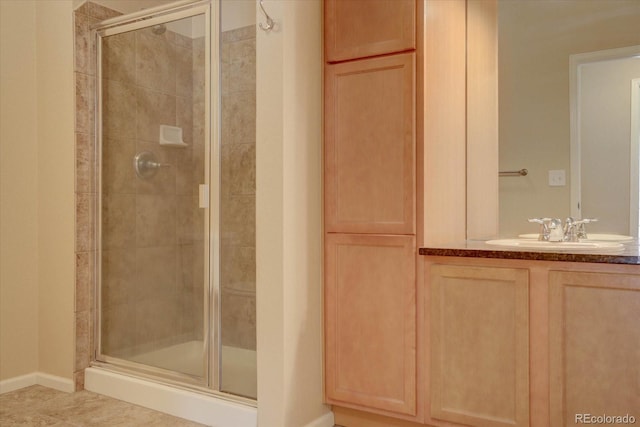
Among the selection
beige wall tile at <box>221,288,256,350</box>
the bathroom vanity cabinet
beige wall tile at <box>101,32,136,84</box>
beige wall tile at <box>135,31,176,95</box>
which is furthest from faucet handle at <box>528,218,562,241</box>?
beige wall tile at <box>101,32,136,84</box>

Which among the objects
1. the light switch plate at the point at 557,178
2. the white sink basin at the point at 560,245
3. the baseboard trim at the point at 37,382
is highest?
the light switch plate at the point at 557,178

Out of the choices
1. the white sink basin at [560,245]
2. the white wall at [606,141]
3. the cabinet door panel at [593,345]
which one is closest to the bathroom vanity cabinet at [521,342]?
the cabinet door panel at [593,345]

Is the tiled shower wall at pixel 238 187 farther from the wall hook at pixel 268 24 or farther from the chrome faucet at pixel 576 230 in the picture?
the chrome faucet at pixel 576 230

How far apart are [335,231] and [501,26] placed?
1.27m

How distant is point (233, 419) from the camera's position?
2215 millimetres

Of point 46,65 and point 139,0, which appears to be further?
point 139,0

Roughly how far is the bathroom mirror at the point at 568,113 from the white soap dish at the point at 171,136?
5.45 ft

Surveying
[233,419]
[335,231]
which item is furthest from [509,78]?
[233,419]

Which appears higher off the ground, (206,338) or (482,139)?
(482,139)

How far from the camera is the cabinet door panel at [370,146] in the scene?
206cm

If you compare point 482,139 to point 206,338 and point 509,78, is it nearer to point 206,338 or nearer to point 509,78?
point 509,78

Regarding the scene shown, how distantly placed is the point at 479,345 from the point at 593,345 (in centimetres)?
38

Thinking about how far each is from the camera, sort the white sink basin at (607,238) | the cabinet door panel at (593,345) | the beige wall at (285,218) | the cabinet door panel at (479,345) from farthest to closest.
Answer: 1. the white sink basin at (607,238)
2. the beige wall at (285,218)
3. the cabinet door panel at (479,345)
4. the cabinet door panel at (593,345)

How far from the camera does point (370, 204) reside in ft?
6.98
